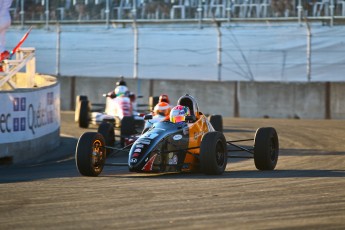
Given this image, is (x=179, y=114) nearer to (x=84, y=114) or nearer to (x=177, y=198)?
(x=177, y=198)

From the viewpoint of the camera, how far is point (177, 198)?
1217 centimetres

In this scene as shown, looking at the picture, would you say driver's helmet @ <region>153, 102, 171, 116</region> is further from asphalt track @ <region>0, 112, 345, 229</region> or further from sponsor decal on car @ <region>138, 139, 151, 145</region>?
sponsor decal on car @ <region>138, 139, 151, 145</region>

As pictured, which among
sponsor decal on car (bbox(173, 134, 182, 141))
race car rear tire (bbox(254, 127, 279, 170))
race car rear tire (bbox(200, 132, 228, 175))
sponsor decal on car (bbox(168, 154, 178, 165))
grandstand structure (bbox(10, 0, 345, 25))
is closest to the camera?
race car rear tire (bbox(200, 132, 228, 175))

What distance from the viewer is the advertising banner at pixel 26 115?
722 inches

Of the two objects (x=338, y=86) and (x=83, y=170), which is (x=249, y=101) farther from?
(x=83, y=170)

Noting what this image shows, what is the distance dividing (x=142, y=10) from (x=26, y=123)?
2009cm

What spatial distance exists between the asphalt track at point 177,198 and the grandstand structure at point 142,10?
18.5 m

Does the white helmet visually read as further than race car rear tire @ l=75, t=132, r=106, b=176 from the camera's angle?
Yes

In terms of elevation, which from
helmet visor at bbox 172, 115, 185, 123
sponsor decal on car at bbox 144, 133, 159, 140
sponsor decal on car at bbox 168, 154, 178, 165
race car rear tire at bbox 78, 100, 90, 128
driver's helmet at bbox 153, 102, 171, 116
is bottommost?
race car rear tire at bbox 78, 100, 90, 128

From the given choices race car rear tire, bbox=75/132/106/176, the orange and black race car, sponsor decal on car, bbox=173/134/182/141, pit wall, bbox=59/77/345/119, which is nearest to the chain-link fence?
pit wall, bbox=59/77/345/119

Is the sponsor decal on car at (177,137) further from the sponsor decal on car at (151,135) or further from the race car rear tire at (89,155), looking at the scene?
the race car rear tire at (89,155)

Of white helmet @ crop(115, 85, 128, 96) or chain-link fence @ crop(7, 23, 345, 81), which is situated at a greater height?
chain-link fence @ crop(7, 23, 345, 81)

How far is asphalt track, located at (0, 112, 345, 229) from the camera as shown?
10.4m

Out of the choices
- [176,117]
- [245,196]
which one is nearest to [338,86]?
[176,117]
